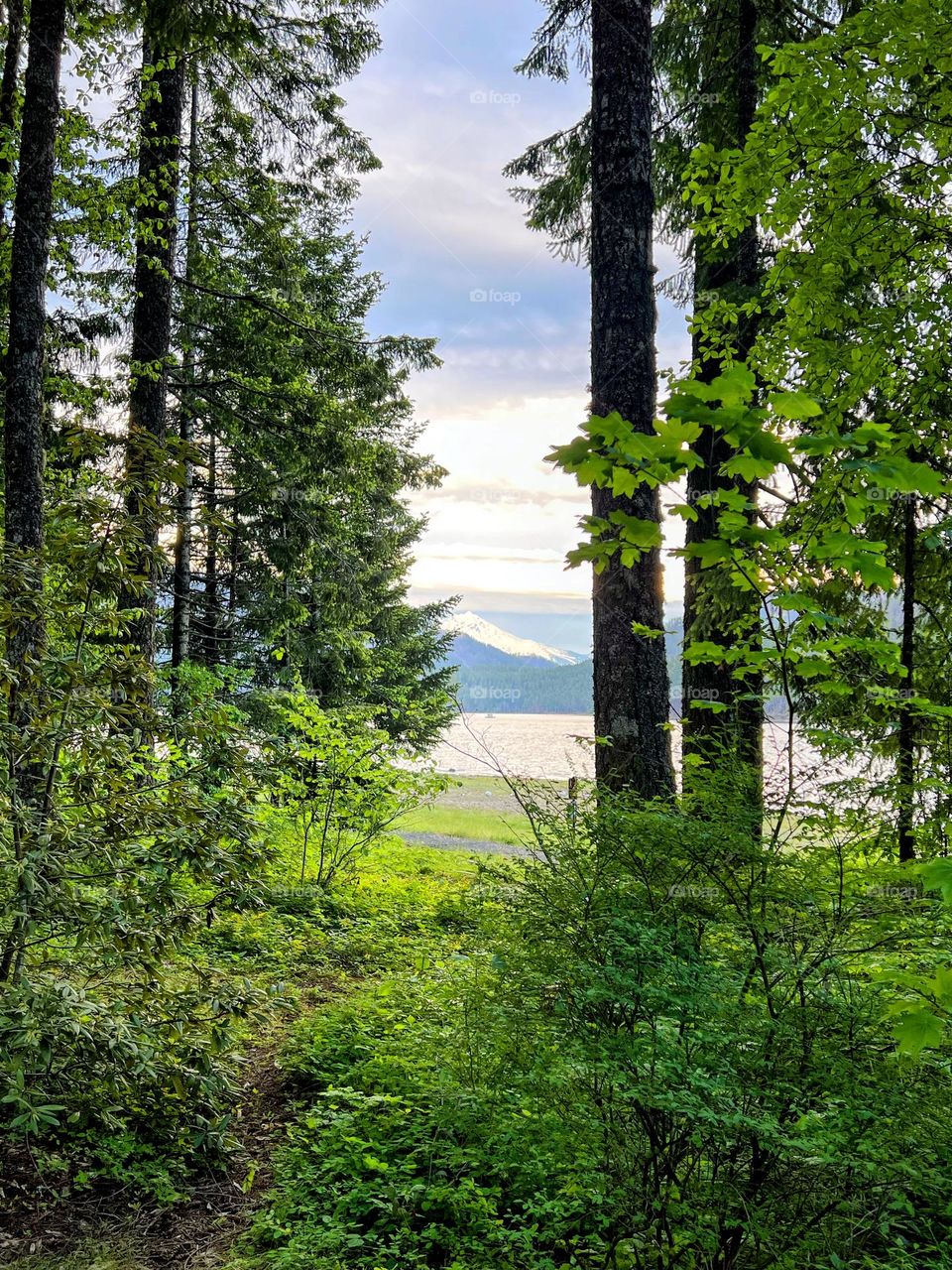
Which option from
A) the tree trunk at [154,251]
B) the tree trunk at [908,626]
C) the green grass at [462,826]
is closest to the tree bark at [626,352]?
the tree trunk at [908,626]

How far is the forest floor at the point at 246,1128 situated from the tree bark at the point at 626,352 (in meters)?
1.28

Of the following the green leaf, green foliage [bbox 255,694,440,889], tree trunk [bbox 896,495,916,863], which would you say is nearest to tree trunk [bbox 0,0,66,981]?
green foliage [bbox 255,694,440,889]

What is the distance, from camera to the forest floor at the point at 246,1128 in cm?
257

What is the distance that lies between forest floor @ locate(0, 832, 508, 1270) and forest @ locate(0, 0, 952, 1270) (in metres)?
0.02

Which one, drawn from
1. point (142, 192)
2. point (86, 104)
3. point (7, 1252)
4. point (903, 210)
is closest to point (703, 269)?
point (903, 210)

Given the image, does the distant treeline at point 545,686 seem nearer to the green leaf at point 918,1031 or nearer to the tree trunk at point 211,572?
the tree trunk at point 211,572

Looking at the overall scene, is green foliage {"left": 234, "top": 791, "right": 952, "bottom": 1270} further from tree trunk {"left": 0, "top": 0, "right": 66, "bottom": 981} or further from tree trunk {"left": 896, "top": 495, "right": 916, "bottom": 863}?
tree trunk {"left": 0, "top": 0, "right": 66, "bottom": 981}

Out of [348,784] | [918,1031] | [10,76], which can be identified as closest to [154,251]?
[10,76]

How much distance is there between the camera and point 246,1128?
3445 millimetres

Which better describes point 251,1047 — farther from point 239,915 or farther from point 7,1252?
point 239,915

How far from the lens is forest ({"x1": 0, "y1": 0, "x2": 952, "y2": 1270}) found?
78.4 inches

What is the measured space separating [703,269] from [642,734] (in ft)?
20.3

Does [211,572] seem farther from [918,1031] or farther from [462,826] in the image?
[918,1031]

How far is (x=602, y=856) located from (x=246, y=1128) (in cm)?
232
